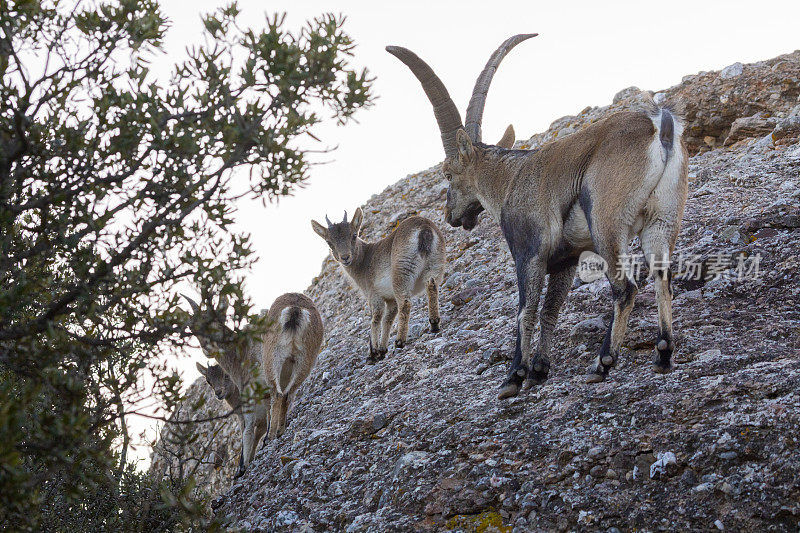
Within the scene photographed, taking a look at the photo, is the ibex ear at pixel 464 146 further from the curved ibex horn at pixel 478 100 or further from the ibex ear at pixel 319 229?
the ibex ear at pixel 319 229

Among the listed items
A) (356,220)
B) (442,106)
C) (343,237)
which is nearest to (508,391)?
(442,106)

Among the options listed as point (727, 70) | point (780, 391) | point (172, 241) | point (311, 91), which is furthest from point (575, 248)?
point (727, 70)

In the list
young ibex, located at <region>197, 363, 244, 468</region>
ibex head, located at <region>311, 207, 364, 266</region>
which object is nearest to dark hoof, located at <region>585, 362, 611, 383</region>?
ibex head, located at <region>311, 207, 364, 266</region>

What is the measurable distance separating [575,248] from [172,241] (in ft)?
12.7

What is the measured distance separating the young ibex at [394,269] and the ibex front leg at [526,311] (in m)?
2.98

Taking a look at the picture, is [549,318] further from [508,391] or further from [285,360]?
[285,360]

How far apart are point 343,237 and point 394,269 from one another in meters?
1.42

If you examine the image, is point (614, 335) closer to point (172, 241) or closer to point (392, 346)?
point (172, 241)

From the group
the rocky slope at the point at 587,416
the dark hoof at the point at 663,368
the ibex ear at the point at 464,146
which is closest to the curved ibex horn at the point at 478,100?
the ibex ear at the point at 464,146

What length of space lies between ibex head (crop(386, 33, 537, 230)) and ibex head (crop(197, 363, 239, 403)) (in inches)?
163

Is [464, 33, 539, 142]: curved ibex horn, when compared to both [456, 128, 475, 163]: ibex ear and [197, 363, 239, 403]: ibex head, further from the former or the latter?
[197, 363, 239, 403]: ibex head

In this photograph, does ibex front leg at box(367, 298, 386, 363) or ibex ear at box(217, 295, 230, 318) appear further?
ibex front leg at box(367, 298, 386, 363)

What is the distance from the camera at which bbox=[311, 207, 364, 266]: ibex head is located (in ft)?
36.6

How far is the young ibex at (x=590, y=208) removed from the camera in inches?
237
